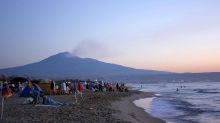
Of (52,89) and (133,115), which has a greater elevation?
(52,89)

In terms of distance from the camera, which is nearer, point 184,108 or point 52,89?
point 184,108

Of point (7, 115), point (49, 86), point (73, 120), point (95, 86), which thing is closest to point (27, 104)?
point (7, 115)

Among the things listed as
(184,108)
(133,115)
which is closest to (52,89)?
(184,108)

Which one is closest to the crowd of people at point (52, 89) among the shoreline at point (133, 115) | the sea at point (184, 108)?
the shoreline at point (133, 115)

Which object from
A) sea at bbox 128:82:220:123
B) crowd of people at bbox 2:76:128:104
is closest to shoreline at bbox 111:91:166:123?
sea at bbox 128:82:220:123

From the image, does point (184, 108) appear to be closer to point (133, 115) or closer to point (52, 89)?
point (133, 115)

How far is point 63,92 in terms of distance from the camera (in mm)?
30797

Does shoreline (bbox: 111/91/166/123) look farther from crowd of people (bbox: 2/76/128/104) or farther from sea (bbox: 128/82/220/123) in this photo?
crowd of people (bbox: 2/76/128/104)

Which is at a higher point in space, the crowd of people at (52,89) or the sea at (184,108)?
the crowd of people at (52,89)

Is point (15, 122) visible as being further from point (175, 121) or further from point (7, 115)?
point (175, 121)

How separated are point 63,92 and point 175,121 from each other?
15.1 metres

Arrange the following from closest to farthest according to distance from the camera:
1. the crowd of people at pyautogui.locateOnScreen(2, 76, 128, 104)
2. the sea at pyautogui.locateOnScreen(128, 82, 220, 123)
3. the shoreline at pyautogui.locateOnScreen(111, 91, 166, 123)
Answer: the shoreline at pyautogui.locateOnScreen(111, 91, 166, 123) < the sea at pyautogui.locateOnScreen(128, 82, 220, 123) < the crowd of people at pyautogui.locateOnScreen(2, 76, 128, 104)

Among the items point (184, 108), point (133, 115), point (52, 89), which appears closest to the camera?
point (133, 115)

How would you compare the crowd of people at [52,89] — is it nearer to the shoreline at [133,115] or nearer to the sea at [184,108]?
the shoreline at [133,115]
